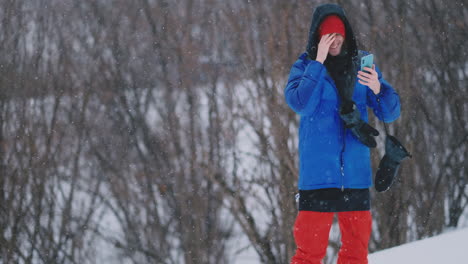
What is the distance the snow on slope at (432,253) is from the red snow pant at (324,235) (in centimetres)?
90

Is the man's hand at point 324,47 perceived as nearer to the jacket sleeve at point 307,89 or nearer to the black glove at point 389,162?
the jacket sleeve at point 307,89

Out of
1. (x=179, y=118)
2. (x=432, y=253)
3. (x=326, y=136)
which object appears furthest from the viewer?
(x=179, y=118)

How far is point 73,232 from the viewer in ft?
16.6

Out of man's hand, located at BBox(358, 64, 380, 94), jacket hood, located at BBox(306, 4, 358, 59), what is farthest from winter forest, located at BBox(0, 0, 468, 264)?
man's hand, located at BBox(358, 64, 380, 94)

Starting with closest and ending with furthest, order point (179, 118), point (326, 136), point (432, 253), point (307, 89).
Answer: point (307, 89) < point (326, 136) < point (432, 253) < point (179, 118)

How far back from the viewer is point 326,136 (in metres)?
2.05

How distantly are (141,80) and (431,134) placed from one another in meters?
2.91

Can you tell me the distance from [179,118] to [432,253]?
263 cm

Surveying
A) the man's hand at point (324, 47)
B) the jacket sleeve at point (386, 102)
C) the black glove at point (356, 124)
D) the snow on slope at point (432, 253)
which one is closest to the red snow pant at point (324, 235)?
the black glove at point (356, 124)

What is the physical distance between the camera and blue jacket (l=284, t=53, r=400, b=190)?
6.57 feet

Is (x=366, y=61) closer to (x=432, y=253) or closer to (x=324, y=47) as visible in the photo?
(x=324, y=47)

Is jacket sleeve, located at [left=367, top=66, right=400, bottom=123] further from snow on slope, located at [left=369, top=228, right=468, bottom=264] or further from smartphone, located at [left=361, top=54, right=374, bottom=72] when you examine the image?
snow on slope, located at [left=369, top=228, right=468, bottom=264]

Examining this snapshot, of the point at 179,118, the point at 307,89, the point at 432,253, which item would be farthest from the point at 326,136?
the point at 179,118

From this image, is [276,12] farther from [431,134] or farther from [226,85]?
[431,134]
